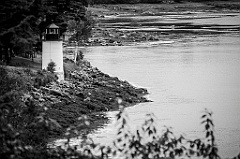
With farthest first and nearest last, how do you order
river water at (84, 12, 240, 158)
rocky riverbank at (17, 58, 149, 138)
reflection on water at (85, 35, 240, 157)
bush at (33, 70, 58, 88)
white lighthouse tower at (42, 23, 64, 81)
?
white lighthouse tower at (42, 23, 64, 81), bush at (33, 70, 58, 88), reflection on water at (85, 35, 240, 157), river water at (84, 12, 240, 158), rocky riverbank at (17, 58, 149, 138)

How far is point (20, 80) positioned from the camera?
3234 centimetres

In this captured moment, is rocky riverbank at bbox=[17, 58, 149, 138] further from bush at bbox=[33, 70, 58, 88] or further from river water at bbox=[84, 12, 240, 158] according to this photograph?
river water at bbox=[84, 12, 240, 158]

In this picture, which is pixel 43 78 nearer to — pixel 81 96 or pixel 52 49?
pixel 52 49

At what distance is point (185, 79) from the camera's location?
4950 cm

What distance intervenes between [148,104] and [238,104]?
5.38m

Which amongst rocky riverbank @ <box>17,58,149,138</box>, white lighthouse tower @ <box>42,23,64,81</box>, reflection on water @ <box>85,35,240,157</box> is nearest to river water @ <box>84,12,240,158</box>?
reflection on water @ <box>85,35,240,157</box>

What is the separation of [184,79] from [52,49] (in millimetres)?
15662

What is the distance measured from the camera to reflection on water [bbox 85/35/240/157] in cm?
3250

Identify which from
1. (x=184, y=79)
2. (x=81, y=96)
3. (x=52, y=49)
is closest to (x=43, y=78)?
(x=52, y=49)

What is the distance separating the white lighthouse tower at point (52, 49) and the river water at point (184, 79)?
4.63 m

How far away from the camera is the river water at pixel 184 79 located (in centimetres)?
3206

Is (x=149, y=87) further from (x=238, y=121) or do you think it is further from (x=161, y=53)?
(x=161, y=53)

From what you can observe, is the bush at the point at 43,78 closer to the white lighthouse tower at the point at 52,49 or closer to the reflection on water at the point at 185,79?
the white lighthouse tower at the point at 52,49

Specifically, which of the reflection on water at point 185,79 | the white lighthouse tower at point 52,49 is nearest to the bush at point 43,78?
the white lighthouse tower at point 52,49
